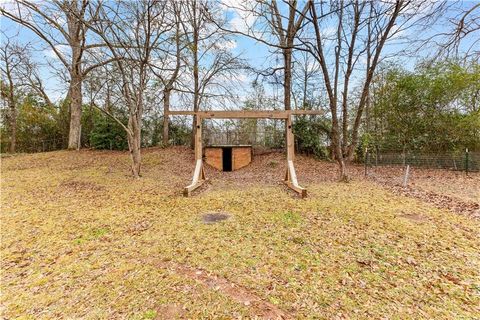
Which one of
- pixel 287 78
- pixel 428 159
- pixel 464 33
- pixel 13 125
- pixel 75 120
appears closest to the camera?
pixel 464 33

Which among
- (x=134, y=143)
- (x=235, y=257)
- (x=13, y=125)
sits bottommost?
(x=235, y=257)

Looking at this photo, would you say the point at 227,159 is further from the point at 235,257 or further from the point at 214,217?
the point at 235,257

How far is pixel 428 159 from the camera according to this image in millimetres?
9430

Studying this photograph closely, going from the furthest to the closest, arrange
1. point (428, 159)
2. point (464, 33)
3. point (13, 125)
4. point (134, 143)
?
point (13, 125) → point (428, 159) → point (134, 143) → point (464, 33)

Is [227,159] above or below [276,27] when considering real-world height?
below

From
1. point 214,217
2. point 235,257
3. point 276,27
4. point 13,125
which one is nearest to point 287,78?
point 276,27

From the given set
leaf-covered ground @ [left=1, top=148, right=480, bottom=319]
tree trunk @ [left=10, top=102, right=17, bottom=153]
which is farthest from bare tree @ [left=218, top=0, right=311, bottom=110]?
tree trunk @ [left=10, top=102, right=17, bottom=153]

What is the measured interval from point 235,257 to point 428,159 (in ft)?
33.7

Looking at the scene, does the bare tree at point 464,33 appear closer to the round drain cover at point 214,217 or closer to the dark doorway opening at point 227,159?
the round drain cover at point 214,217

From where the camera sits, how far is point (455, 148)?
9492 millimetres

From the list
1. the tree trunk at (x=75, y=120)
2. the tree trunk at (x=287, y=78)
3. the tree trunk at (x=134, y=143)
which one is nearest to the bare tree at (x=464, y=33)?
the tree trunk at (x=134, y=143)

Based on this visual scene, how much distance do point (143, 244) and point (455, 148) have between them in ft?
39.5

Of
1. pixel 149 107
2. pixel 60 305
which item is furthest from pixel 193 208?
pixel 149 107

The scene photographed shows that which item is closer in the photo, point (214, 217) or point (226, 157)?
point (214, 217)
